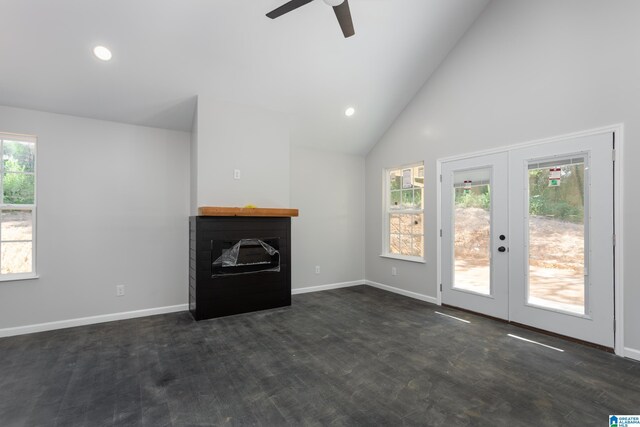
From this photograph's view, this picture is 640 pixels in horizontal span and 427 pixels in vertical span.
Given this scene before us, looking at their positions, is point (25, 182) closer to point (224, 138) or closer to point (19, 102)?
point (19, 102)

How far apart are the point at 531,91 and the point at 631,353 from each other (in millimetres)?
2651

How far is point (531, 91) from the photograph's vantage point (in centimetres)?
336

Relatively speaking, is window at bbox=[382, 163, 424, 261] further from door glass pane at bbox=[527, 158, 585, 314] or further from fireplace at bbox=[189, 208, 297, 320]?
fireplace at bbox=[189, 208, 297, 320]

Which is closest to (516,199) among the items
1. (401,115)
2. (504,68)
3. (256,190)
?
(504,68)

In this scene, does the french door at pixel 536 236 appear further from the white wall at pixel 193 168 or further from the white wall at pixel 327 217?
the white wall at pixel 193 168

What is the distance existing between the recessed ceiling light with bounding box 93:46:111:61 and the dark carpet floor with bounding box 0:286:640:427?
9.32 feet

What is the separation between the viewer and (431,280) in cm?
448

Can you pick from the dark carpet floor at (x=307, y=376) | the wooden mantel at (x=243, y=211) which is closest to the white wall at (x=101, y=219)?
the dark carpet floor at (x=307, y=376)

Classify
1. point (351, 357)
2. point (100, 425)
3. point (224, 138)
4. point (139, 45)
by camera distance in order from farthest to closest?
point (224, 138) < point (139, 45) < point (351, 357) < point (100, 425)

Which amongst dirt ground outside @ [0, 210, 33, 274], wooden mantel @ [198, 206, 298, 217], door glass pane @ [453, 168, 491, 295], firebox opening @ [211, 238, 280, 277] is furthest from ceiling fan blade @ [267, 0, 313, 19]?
dirt ground outside @ [0, 210, 33, 274]

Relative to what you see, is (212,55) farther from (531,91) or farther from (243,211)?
(531,91)

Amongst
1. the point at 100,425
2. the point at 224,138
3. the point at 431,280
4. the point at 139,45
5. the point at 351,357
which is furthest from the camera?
the point at 431,280

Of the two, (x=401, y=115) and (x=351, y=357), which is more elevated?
(x=401, y=115)

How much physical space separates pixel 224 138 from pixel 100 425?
3073mm
